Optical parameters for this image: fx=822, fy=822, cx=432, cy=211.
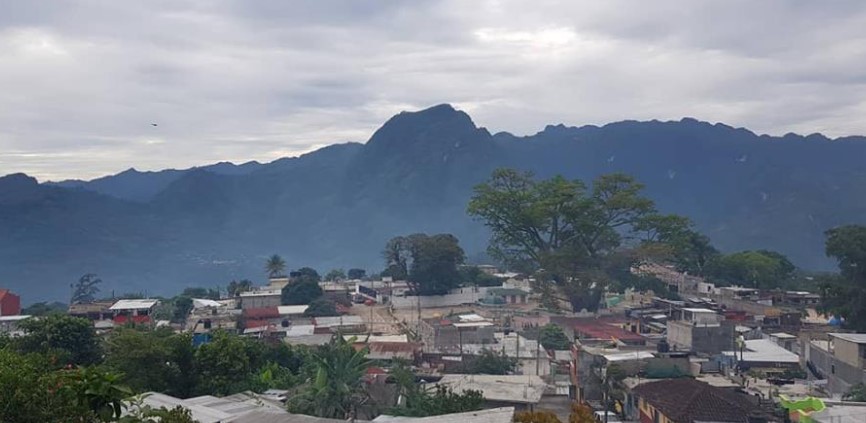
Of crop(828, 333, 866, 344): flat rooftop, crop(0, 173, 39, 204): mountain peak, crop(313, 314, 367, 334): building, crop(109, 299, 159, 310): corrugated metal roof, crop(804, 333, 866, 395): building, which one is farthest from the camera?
crop(0, 173, 39, 204): mountain peak

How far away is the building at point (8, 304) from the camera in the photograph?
3703cm

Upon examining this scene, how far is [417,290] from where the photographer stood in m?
45.9

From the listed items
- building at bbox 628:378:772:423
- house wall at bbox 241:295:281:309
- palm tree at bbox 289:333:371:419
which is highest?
palm tree at bbox 289:333:371:419

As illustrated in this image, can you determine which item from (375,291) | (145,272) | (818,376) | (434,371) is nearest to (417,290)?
(375,291)

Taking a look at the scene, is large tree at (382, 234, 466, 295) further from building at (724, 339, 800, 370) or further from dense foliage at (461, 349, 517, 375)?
building at (724, 339, 800, 370)

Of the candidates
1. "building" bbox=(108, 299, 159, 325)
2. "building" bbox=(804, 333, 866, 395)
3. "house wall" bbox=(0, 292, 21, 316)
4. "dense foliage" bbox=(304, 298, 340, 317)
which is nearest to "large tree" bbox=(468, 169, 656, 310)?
"dense foliage" bbox=(304, 298, 340, 317)

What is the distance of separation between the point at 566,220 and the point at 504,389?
24980mm

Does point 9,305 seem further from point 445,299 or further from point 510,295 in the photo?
point 510,295

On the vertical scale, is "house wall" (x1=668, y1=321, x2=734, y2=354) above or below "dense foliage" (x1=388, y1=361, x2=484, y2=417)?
below

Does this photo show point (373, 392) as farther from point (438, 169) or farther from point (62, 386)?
point (438, 169)

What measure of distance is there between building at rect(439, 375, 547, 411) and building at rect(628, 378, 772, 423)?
2136 mm

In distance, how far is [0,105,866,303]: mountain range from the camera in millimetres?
122062

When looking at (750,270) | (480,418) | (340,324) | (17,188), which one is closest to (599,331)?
(340,324)

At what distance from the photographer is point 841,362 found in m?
20.7
